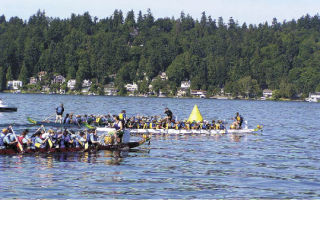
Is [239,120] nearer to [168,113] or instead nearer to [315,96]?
[168,113]

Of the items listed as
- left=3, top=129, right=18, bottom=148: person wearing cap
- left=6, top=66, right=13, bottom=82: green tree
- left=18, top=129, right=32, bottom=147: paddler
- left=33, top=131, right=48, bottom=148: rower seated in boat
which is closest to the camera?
left=3, top=129, right=18, bottom=148: person wearing cap

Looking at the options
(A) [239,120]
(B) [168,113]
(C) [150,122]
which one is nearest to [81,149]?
(C) [150,122]

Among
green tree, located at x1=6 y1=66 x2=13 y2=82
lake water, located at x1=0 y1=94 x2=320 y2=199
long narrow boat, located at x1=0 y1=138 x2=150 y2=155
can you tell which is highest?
green tree, located at x1=6 y1=66 x2=13 y2=82

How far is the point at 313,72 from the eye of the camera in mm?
156250

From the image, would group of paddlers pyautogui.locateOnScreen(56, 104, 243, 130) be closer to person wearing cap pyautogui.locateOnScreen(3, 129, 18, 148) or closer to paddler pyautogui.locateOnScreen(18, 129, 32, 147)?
paddler pyautogui.locateOnScreen(18, 129, 32, 147)

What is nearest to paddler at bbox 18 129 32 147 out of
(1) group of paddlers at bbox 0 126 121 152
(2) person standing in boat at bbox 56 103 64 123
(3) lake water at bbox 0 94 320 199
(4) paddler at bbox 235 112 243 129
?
(1) group of paddlers at bbox 0 126 121 152

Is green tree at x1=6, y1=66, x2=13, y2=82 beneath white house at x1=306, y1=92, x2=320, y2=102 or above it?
above

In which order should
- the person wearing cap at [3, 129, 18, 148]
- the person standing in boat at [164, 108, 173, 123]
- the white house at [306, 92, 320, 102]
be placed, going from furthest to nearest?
the white house at [306, 92, 320, 102] < the person standing in boat at [164, 108, 173, 123] < the person wearing cap at [3, 129, 18, 148]

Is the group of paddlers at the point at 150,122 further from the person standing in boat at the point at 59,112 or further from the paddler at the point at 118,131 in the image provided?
the paddler at the point at 118,131

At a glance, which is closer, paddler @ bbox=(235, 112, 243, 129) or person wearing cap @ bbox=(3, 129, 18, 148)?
person wearing cap @ bbox=(3, 129, 18, 148)

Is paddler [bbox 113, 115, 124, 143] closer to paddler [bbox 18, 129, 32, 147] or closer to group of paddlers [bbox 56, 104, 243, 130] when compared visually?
paddler [bbox 18, 129, 32, 147]
